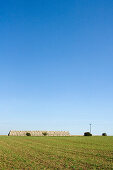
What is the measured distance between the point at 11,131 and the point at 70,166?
10161 cm

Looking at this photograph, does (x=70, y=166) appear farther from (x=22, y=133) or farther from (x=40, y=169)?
(x=22, y=133)

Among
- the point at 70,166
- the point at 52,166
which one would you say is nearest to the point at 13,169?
the point at 52,166

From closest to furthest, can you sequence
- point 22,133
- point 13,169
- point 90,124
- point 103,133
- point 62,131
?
point 13,169 → point 103,133 → point 22,133 → point 62,131 → point 90,124

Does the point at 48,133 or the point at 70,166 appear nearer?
the point at 70,166

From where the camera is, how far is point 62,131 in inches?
4961

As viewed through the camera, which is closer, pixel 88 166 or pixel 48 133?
pixel 88 166

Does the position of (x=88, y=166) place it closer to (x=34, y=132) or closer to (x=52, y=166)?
(x=52, y=166)

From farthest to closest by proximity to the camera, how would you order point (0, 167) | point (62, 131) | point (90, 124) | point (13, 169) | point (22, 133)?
1. point (90, 124)
2. point (62, 131)
3. point (22, 133)
4. point (0, 167)
5. point (13, 169)

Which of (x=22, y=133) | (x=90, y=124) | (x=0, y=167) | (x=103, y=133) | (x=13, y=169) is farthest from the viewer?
(x=90, y=124)

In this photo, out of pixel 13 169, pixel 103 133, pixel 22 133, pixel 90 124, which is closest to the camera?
pixel 13 169

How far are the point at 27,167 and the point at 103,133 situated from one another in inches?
3541

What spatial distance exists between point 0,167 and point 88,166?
8261 mm

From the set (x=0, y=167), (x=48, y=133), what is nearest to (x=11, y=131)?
(x=48, y=133)

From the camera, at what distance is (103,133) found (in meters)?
100
